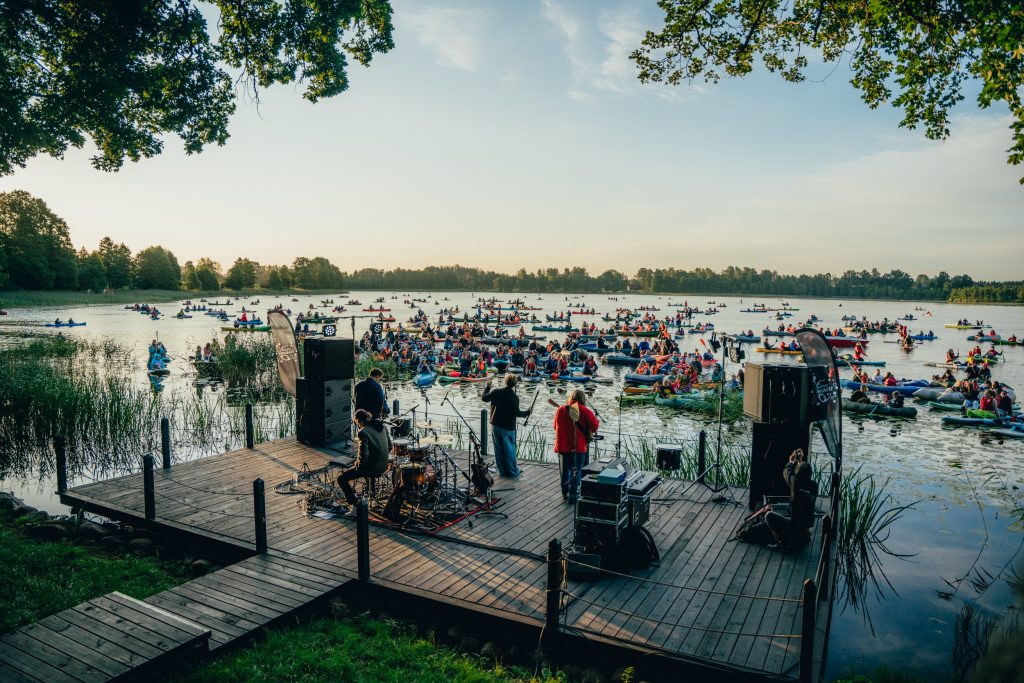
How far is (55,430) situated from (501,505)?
1370 centimetres

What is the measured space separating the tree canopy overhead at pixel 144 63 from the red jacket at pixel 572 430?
773 centimetres

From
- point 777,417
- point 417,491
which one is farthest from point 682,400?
point 417,491

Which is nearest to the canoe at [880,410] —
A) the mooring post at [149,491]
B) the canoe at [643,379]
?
the canoe at [643,379]

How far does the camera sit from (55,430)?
16828 millimetres

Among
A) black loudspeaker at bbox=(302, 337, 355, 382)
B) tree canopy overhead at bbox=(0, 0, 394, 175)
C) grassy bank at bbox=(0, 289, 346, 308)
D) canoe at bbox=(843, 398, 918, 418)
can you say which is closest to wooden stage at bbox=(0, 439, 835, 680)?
black loudspeaker at bbox=(302, 337, 355, 382)

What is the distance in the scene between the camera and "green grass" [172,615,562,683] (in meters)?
5.95

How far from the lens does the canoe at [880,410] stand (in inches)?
1013

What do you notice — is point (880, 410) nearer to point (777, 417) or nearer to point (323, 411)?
point (777, 417)

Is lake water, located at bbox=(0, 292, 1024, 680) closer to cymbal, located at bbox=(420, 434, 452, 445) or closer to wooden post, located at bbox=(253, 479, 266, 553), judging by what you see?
cymbal, located at bbox=(420, 434, 452, 445)

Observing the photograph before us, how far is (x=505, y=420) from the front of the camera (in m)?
11.0

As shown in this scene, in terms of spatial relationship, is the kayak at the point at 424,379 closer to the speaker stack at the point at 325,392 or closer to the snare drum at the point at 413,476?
the speaker stack at the point at 325,392

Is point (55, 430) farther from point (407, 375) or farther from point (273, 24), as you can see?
point (407, 375)

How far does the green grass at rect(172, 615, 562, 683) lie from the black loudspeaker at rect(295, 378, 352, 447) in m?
7.42

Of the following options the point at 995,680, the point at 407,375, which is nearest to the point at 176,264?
the point at 407,375
